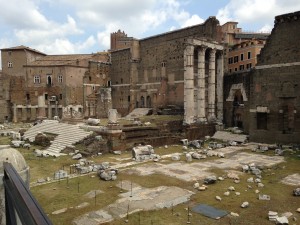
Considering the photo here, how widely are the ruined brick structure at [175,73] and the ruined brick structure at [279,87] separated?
5.46 metres

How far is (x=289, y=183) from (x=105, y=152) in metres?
12.3

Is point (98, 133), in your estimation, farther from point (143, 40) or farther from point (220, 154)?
point (143, 40)

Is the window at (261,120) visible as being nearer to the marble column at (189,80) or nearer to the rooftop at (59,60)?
the marble column at (189,80)

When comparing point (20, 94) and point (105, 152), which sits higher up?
point (20, 94)

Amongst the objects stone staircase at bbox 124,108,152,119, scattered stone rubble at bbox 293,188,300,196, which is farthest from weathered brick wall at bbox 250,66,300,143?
stone staircase at bbox 124,108,152,119

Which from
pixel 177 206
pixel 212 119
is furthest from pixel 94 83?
pixel 177 206

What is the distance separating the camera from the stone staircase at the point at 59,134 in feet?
69.7

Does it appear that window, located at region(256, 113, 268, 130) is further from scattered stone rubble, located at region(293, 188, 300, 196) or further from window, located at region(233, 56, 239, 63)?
window, located at region(233, 56, 239, 63)

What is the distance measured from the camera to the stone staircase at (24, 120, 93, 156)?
2125cm

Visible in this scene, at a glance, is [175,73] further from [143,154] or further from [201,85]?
[143,154]

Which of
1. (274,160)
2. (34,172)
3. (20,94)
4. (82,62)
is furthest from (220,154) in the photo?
(20,94)

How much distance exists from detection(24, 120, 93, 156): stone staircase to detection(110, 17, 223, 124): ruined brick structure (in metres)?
10.2

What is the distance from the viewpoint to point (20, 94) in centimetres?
4338

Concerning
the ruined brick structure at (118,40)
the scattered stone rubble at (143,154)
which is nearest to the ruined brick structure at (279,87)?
the scattered stone rubble at (143,154)
